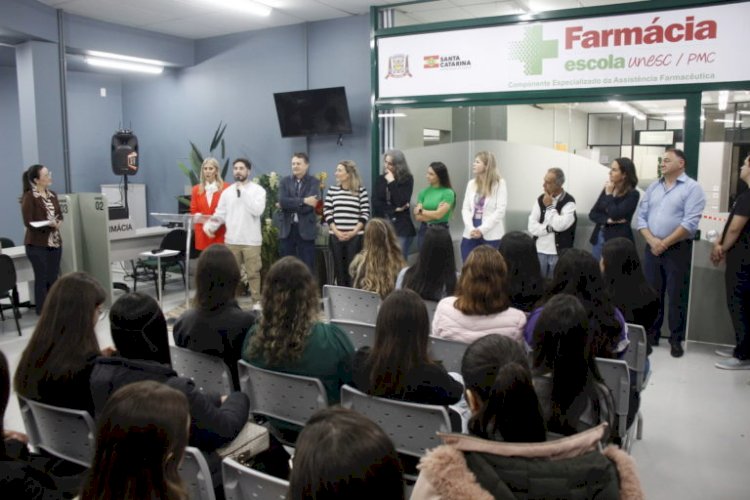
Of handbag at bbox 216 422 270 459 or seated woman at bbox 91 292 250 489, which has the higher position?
seated woman at bbox 91 292 250 489

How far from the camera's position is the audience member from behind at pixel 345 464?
101 cm

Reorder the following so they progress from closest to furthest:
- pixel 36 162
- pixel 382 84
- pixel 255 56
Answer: pixel 382 84, pixel 36 162, pixel 255 56

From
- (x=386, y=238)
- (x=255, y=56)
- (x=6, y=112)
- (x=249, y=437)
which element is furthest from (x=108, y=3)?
(x=249, y=437)

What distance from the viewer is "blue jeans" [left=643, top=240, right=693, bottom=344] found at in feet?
16.5

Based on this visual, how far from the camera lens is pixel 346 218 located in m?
6.28

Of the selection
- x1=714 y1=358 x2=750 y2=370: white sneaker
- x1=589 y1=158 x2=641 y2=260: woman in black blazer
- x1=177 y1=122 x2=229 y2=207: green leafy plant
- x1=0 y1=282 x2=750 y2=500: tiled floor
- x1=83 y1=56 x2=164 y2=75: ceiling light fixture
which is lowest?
x1=0 y1=282 x2=750 y2=500: tiled floor

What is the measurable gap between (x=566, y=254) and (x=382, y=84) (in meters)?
4.31

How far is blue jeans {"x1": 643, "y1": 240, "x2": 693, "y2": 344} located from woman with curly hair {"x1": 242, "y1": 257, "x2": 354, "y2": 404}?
11.0ft

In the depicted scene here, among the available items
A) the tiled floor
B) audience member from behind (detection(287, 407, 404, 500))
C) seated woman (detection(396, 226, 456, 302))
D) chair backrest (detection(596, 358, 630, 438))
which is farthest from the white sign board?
audience member from behind (detection(287, 407, 404, 500))

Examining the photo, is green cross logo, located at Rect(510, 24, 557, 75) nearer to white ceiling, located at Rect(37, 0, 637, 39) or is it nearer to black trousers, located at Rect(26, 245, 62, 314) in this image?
white ceiling, located at Rect(37, 0, 637, 39)

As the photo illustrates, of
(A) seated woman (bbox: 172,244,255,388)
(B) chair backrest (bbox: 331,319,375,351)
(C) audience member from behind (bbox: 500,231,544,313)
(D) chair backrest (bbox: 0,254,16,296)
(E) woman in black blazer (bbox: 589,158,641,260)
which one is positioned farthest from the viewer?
(D) chair backrest (bbox: 0,254,16,296)

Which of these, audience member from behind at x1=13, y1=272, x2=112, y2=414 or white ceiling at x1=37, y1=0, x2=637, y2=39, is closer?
audience member from behind at x1=13, y1=272, x2=112, y2=414

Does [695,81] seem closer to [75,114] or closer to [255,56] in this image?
[255,56]

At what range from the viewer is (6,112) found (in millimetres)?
10148
